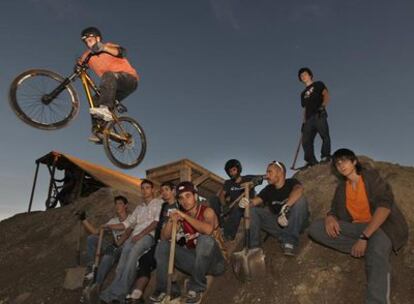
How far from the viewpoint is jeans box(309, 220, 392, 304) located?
495 centimetres

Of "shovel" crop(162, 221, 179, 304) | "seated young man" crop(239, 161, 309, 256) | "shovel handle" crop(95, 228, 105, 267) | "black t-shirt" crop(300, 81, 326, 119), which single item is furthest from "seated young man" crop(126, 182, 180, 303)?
"black t-shirt" crop(300, 81, 326, 119)

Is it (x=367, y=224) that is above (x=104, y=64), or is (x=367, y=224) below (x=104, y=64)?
below

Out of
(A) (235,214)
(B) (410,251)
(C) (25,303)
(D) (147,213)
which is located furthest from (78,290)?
(B) (410,251)

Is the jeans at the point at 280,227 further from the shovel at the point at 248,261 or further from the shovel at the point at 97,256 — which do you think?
the shovel at the point at 97,256

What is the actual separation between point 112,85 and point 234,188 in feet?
10.8

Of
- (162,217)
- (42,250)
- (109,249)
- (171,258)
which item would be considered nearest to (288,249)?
(171,258)

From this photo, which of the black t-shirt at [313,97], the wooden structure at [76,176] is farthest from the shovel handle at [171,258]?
the wooden structure at [76,176]

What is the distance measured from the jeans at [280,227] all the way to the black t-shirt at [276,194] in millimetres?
164

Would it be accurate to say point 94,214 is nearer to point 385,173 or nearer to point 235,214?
point 235,214

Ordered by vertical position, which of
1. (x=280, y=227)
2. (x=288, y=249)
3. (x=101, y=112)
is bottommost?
(x=288, y=249)

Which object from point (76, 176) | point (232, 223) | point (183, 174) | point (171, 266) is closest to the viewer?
point (171, 266)

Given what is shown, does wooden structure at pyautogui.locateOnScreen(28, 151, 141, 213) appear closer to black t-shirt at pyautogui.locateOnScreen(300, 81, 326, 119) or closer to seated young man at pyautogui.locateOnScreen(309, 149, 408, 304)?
black t-shirt at pyautogui.locateOnScreen(300, 81, 326, 119)

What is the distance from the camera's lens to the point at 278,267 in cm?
705

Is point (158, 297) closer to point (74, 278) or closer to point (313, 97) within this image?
point (74, 278)
